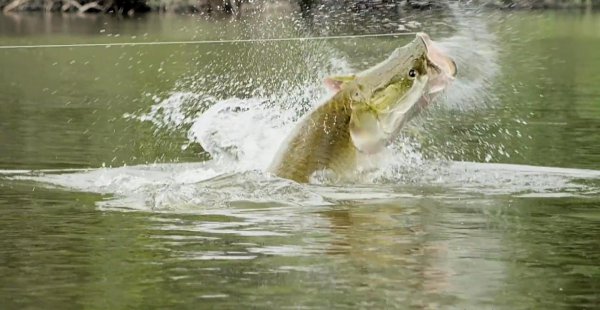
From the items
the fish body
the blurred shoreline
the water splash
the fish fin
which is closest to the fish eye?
the fish body

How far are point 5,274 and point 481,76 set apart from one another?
20.1 feet

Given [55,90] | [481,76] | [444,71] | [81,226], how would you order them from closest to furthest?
1. [81,226]
2. [444,71]
3. [481,76]
4. [55,90]

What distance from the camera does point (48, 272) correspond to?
380 inches

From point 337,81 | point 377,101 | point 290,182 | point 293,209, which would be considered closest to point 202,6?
point 290,182

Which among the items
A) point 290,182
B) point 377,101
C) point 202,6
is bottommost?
point 202,6

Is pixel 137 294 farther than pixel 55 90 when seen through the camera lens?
No

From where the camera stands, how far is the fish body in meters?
12.6

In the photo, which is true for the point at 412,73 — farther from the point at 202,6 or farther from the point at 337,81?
the point at 202,6

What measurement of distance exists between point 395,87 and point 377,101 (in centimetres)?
17

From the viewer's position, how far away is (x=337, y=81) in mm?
12641

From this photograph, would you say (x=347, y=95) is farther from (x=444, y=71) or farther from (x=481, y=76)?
(x=481, y=76)

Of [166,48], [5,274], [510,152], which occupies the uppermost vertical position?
[5,274]

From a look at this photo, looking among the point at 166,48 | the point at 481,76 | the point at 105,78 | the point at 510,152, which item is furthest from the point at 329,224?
the point at 166,48

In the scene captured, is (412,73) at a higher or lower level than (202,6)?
higher
